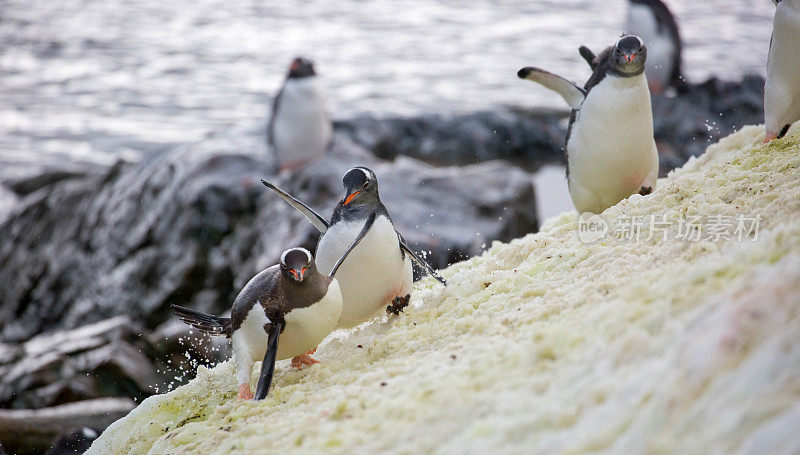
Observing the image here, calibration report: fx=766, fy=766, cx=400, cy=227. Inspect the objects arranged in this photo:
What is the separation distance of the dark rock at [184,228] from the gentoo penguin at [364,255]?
7.30 ft

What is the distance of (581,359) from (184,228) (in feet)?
18.0

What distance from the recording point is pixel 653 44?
28.5 feet

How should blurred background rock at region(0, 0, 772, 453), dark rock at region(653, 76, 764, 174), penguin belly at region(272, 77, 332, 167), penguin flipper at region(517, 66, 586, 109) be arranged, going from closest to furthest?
penguin flipper at region(517, 66, 586, 109), blurred background rock at region(0, 0, 772, 453), dark rock at region(653, 76, 764, 174), penguin belly at region(272, 77, 332, 167)

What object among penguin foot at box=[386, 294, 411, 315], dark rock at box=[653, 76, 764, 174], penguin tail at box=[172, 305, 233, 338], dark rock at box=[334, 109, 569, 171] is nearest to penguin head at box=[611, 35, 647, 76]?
penguin foot at box=[386, 294, 411, 315]

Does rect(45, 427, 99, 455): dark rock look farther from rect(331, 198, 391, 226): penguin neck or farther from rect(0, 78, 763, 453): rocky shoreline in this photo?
rect(331, 198, 391, 226): penguin neck

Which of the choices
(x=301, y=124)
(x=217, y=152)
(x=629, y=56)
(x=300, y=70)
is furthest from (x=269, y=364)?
(x=300, y=70)

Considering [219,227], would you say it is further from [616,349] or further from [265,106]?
[616,349]

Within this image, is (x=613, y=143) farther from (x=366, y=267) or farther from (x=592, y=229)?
(x=366, y=267)

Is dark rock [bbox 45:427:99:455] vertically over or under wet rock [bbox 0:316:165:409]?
over

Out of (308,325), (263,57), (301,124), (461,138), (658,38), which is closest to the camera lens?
(308,325)

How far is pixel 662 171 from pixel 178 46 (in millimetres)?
9067

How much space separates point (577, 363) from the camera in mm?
1581

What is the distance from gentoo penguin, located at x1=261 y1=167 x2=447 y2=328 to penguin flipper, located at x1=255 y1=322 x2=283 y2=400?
1.24 feet

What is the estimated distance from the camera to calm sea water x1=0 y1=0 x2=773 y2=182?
31.4 ft
